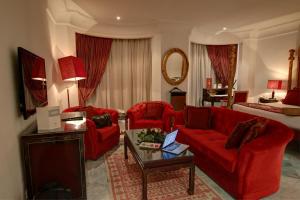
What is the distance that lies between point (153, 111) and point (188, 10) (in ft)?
8.17

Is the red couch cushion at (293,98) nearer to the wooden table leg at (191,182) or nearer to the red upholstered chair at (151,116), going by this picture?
the red upholstered chair at (151,116)

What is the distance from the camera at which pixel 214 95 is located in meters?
6.64

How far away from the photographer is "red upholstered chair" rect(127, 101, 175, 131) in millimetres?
4027

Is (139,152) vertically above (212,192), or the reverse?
(139,152)

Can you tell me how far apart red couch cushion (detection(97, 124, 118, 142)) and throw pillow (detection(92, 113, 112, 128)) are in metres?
0.08

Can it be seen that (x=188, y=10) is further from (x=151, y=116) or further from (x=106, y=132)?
(x=106, y=132)

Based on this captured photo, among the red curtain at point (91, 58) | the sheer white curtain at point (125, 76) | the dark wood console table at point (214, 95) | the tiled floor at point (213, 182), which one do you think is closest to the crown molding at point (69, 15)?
the red curtain at point (91, 58)

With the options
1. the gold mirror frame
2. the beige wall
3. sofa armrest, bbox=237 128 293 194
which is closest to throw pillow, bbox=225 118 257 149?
sofa armrest, bbox=237 128 293 194

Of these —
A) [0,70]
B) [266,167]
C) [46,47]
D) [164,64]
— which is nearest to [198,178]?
[266,167]

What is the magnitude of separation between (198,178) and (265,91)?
4.81 metres

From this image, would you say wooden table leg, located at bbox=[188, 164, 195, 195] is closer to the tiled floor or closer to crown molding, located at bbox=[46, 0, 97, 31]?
the tiled floor

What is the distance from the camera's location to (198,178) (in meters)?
2.67

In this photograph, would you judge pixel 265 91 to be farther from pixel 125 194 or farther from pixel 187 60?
pixel 125 194

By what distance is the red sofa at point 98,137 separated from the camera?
307 cm
